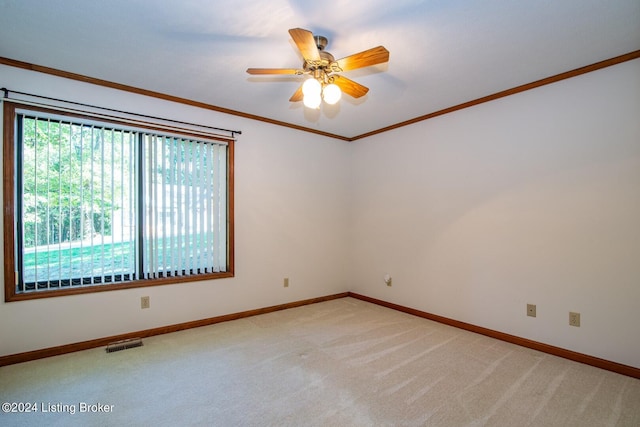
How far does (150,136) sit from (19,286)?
5.39 ft

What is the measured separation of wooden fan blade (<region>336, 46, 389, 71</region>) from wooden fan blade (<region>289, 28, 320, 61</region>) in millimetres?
163

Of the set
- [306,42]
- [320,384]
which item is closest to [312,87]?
[306,42]

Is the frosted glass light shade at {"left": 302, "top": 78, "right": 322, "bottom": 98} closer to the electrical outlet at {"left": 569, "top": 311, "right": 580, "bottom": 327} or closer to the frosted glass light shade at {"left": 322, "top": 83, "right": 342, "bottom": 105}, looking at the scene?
the frosted glass light shade at {"left": 322, "top": 83, "right": 342, "bottom": 105}

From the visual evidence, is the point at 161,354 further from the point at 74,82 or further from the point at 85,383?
the point at 74,82

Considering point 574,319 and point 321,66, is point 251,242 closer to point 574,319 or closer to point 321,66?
point 321,66

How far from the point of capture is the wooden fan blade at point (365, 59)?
1.74 metres

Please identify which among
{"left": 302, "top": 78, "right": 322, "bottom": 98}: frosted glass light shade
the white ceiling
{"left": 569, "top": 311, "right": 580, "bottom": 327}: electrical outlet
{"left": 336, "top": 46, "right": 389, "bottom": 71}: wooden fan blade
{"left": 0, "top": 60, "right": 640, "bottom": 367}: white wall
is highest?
the white ceiling

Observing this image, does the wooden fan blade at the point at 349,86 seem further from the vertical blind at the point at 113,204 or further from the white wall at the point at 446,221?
the vertical blind at the point at 113,204

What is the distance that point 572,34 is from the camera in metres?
2.03

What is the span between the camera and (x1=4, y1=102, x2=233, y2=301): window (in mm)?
2467

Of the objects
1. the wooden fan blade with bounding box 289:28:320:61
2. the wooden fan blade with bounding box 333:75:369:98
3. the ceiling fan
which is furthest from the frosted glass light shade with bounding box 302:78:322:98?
the wooden fan blade with bounding box 333:75:369:98

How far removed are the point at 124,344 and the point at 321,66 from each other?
2856 mm

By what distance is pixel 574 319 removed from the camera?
98.7 inches

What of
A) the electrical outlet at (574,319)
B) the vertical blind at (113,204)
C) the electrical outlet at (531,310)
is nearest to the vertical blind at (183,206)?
the vertical blind at (113,204)
